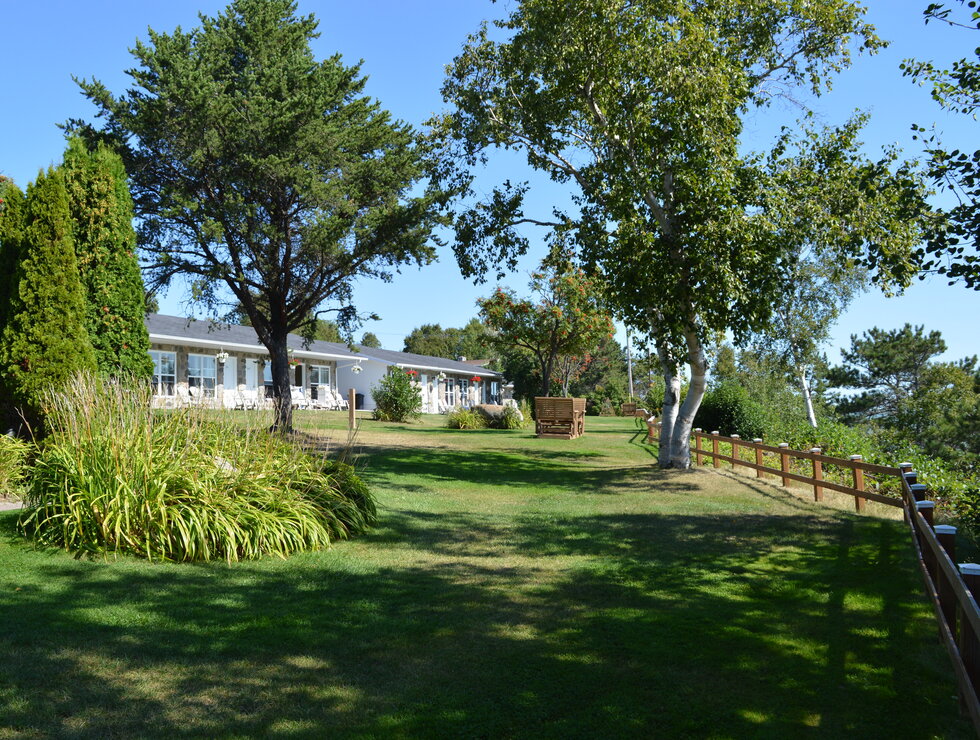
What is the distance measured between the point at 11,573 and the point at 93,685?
8.72 feet

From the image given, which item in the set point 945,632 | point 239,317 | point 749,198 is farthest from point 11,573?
point 239,317

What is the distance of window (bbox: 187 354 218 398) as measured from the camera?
1196 inches

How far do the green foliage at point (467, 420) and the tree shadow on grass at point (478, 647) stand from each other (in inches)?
815

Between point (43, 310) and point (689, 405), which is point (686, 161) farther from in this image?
point (43, 310)

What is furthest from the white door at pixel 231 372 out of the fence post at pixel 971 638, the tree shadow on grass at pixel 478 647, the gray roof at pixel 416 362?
the fence post at pixel 971 638

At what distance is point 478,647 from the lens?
5289 millimetres

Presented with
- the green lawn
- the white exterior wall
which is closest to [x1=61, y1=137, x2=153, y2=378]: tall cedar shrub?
the green lawn

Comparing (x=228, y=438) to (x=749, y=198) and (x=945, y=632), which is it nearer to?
(x=945, y=632)

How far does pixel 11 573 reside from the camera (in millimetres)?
6391

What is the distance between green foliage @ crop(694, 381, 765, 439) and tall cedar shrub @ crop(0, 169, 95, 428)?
17580mm

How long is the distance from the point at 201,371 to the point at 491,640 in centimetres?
2815

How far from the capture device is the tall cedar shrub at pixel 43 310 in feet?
33.3

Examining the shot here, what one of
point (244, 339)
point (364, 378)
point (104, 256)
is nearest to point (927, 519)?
point (104, 256)

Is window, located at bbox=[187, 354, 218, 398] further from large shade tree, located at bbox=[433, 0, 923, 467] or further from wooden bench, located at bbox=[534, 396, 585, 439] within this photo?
large shade tree, located at bbox=[433, 0, 923, 467]
